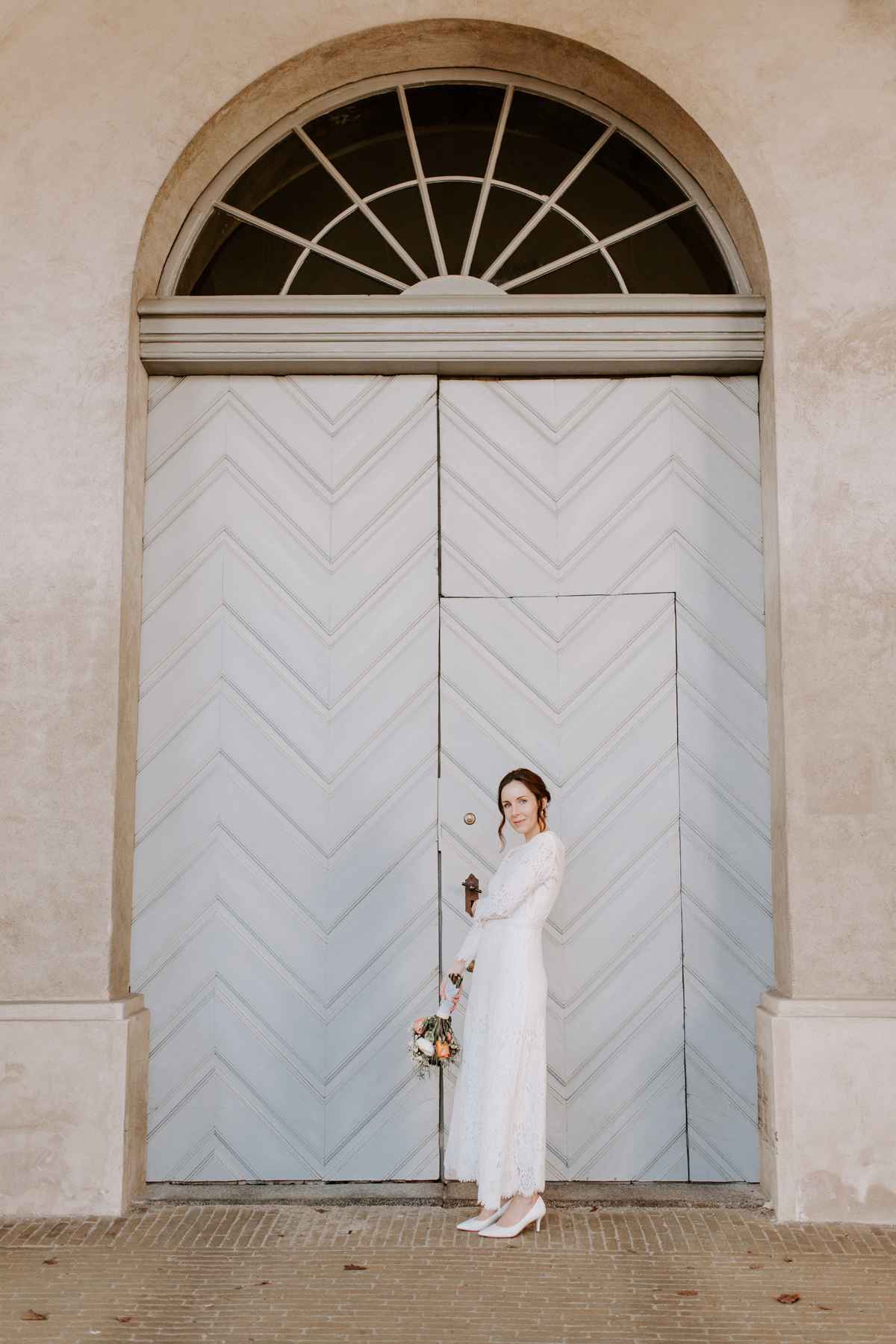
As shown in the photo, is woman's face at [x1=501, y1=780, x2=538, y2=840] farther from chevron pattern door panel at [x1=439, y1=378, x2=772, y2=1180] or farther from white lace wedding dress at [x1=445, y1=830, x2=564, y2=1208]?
chevron pattern door panel at [x1=439, y1=378, x2=772, y2=1180]

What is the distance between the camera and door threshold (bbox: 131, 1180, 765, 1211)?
4.43 m

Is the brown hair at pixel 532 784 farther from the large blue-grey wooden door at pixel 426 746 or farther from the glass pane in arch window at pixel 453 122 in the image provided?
the glass pane in arch window at pixel 453 122

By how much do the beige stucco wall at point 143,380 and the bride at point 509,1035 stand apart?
45.4 inches

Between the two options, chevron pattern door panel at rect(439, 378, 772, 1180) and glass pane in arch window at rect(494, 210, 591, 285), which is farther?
glass pane in arch window at rect(494, 210, 591, 285)

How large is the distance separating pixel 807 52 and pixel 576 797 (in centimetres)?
357

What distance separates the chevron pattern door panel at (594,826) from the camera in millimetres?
4715

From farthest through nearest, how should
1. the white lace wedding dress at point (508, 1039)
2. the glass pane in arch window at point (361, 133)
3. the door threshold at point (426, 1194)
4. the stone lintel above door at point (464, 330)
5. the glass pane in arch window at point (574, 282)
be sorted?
the glass pane in arch window at point (361, 133) < the glass pane in arch window at point (574, 282) < the stone lintel above door at point (464, 330) < the door threshold at point (426, 1194) < the white lace wedding dress at point (508, 1039)

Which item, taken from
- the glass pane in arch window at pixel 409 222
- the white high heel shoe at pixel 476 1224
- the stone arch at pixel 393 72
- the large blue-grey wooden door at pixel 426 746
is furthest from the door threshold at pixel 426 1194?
the glass pane in arch window at pixel 409 222

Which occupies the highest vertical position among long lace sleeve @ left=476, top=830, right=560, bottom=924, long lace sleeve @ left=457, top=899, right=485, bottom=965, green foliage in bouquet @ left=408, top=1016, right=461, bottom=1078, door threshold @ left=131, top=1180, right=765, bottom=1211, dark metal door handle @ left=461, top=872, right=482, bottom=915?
long lace sleeve @ left=476, top=830, right=560, bottom=924

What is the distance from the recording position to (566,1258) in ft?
12.4

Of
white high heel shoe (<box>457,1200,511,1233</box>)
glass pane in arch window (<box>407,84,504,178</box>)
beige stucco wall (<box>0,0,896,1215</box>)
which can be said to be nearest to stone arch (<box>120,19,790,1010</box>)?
beige stucco wall (<box>0,0,896,1215</box>)

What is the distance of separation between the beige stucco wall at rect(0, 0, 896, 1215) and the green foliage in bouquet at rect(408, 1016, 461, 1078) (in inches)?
52.9

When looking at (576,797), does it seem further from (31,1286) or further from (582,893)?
(31,1286)

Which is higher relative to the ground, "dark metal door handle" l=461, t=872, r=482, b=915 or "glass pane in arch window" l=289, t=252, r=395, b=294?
"glass pane in arch window" l=289, t=252, r=395, b=294
